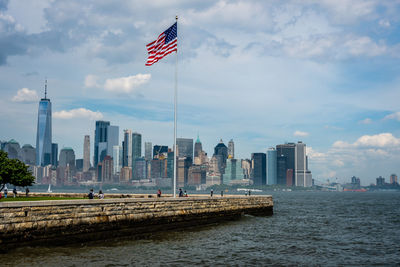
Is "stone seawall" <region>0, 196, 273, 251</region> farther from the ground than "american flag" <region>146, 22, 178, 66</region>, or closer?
closer

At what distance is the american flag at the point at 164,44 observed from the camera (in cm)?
3954

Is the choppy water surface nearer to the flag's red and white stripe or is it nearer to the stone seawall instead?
the stone seawall

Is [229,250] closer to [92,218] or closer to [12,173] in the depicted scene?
[92,218]

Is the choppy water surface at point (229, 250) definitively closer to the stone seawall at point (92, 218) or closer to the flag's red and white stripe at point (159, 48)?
the stone seawall at point (92, 218)

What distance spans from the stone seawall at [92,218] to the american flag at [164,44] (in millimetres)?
14486

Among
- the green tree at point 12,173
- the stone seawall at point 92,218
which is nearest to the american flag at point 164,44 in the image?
the stone seawall at point 92,218

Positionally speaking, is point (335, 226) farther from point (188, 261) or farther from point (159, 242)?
point (188, 261)

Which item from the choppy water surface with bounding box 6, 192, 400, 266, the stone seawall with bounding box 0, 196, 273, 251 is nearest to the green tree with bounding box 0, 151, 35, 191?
the stone seawall with bounding box 0, 196, 273, 251

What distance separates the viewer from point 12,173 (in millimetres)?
46531

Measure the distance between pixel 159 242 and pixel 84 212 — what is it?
19.9ft

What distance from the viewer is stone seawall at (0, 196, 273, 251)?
967 inches

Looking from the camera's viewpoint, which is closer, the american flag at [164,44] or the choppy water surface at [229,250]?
the choppy water surface at [229,250]

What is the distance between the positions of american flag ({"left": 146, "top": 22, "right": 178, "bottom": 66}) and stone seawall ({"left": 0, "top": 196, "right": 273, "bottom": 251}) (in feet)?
47.5

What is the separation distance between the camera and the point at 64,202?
2772cm
